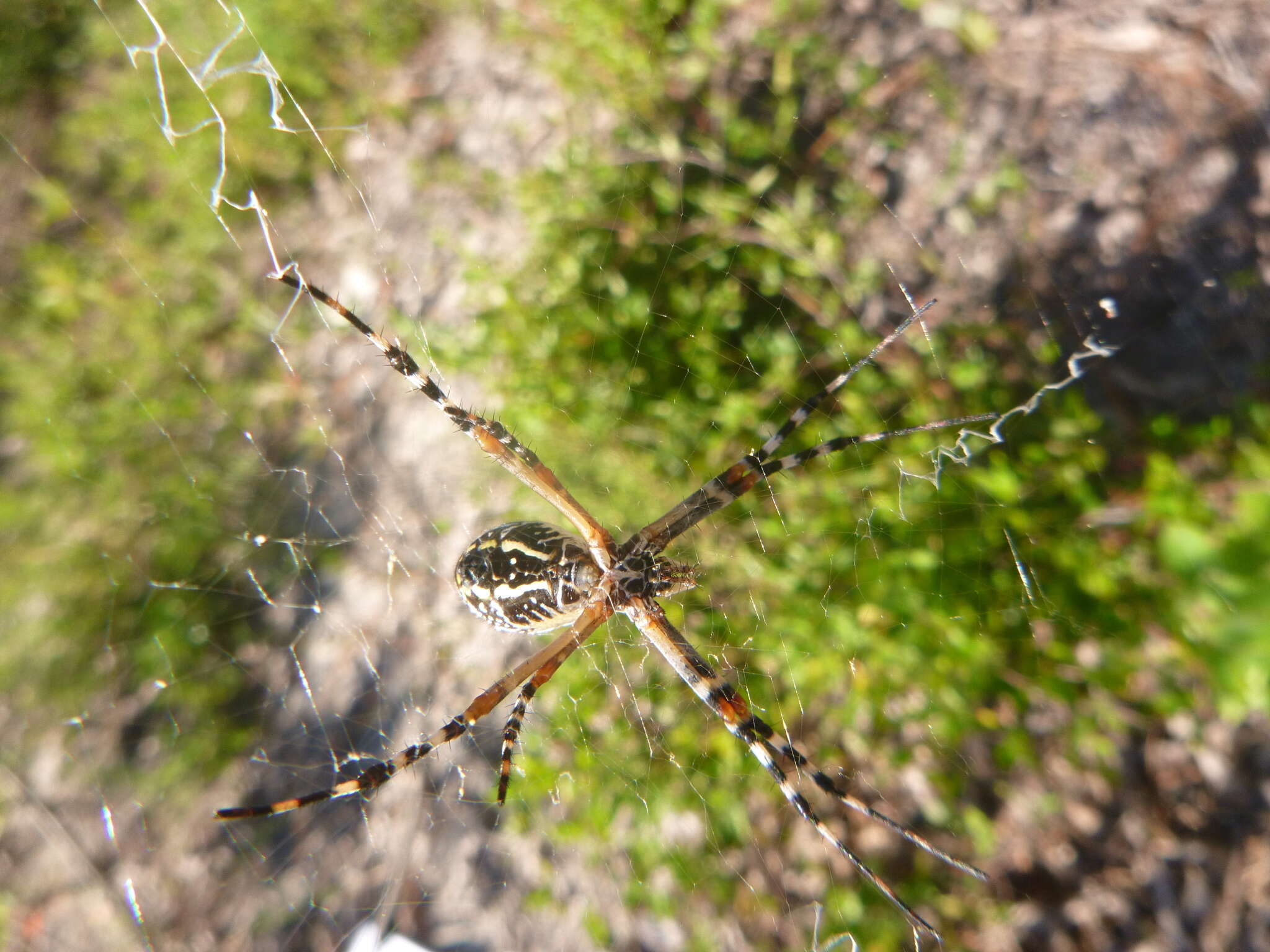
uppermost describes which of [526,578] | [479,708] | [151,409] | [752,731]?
[526,578]

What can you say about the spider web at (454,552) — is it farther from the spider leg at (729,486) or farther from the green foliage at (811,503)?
the spider leg at (729,486)

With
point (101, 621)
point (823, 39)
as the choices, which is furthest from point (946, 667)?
point (101, 621)

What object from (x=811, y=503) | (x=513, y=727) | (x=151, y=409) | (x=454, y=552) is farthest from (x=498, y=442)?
(x=151, y=409)

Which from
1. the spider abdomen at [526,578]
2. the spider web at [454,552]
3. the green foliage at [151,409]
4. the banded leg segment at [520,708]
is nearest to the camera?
the banded leg segment at [520,708]

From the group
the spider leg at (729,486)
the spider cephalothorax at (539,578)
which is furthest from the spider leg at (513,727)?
the spider leg at (729,486)

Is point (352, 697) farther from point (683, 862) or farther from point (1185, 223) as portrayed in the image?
point (1185, 223)

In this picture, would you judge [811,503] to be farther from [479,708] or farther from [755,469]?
[479,708]

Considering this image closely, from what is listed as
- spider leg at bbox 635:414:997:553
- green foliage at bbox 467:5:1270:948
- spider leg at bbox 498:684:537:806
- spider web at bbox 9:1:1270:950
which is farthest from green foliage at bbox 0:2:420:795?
spider leg at bbox 635:414:997:553
